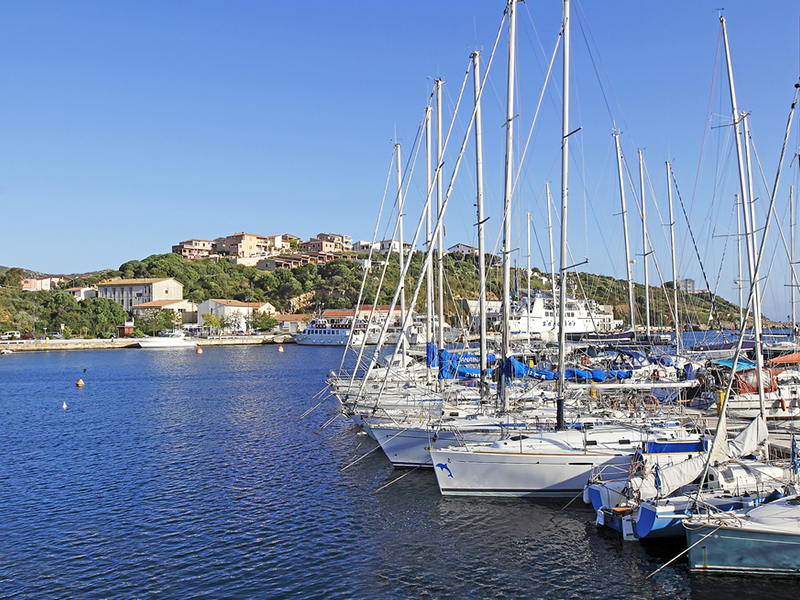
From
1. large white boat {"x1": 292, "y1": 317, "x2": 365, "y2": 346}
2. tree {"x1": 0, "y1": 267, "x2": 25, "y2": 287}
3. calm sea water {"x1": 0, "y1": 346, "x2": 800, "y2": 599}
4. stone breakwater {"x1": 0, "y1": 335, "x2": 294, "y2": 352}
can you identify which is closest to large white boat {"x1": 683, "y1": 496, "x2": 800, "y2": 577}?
calm sea water {"x1": 0, "y1": 346, "x2": 800, "y2": 599}

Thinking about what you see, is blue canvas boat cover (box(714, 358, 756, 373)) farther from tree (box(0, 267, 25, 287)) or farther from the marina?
tree (box(0, 267, 25, 287))

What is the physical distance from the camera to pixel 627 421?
21062 millimetres

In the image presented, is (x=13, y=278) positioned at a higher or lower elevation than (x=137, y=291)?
higher

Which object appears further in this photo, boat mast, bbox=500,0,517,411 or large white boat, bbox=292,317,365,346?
large white boat, bbox=292,317,365,346

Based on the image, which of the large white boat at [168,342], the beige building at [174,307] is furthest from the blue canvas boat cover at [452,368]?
the beige building at [174,307]

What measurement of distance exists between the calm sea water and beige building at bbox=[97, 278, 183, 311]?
125348mm

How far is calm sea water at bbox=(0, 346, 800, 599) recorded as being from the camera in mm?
13805

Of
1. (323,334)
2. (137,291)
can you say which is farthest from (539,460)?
(137,291)

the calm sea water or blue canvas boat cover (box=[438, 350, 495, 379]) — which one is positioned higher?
blue canvas boat cover (box=[438, 350, 495, 379])

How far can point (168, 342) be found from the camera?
112188 millimetres

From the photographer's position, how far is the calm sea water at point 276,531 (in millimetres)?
13805

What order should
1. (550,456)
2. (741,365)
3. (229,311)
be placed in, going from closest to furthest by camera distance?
(550,456) < (741,365) < (229,311)

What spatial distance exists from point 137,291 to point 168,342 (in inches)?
1780

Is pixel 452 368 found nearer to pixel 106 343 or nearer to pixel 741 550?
pixel 741 550
